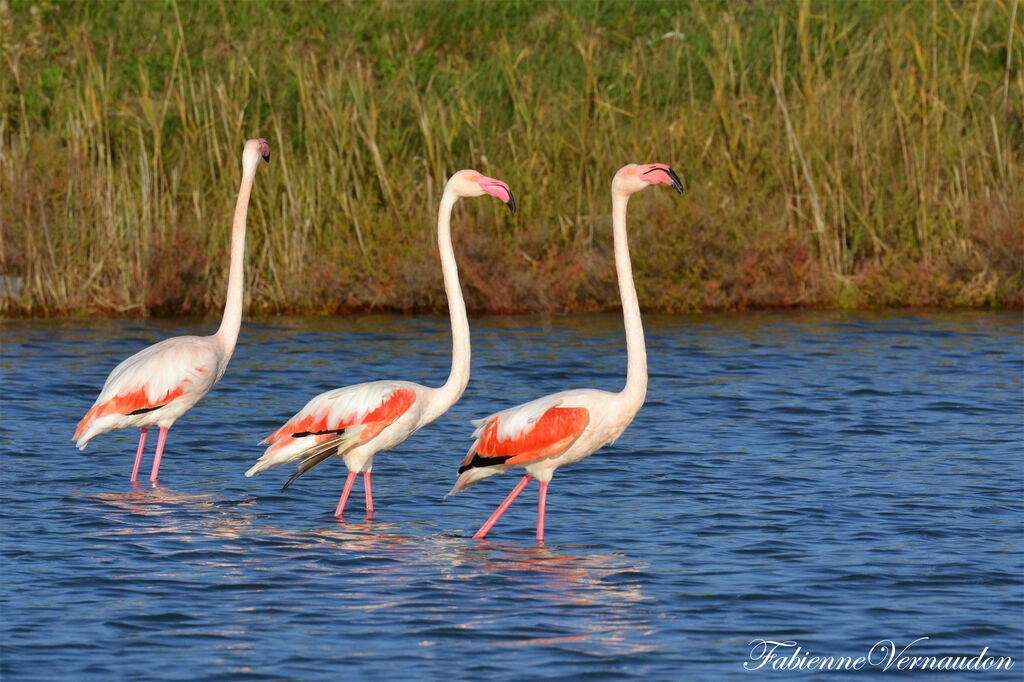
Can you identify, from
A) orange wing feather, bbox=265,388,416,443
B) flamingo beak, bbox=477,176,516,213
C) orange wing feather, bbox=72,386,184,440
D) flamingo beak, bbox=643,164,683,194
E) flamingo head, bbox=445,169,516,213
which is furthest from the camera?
orange wing feather, bbox=72,386,184,440

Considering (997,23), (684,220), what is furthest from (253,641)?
(997,23)

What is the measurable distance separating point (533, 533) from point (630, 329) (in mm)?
1227

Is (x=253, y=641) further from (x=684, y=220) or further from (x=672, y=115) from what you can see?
→ (x=672, y=115)

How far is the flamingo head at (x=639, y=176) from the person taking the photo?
6.82m

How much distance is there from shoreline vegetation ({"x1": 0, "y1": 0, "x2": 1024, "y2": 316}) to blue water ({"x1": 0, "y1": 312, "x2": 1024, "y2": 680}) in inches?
86.2

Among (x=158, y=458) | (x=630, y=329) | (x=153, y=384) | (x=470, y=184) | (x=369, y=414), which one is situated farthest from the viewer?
(x=158, y=458)

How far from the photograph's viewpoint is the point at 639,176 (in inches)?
276

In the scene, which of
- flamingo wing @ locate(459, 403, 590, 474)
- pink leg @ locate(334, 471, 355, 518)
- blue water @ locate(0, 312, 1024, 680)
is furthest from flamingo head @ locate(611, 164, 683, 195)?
pink leg @ locate(334, 471, 355, 518)

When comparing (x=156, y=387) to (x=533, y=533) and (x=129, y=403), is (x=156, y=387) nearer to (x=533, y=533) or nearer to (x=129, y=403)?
(x=129, y=403)

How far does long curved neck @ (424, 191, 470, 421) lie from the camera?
291 inches

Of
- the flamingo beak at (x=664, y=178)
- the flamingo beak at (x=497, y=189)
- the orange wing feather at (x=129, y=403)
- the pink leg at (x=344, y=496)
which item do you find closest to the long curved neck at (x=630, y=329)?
the flamingo beak at (x=664, y=178)

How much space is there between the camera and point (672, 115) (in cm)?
1579
